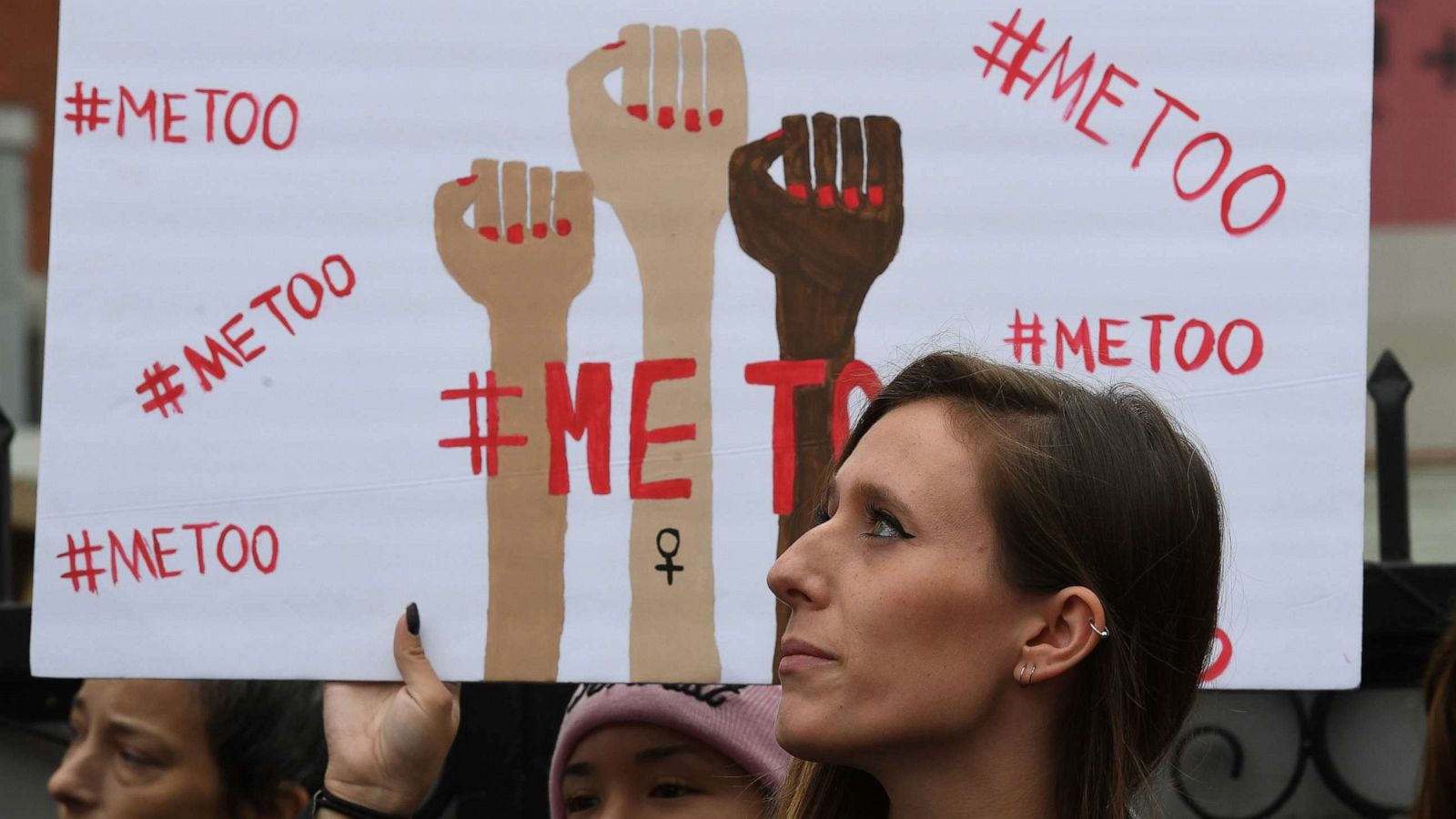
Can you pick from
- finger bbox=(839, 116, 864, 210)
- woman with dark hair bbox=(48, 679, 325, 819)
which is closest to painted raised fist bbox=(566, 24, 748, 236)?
finger bbox=(839, 116, 864, 210)

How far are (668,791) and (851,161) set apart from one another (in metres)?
0.89

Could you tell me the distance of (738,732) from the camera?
242 centimetres

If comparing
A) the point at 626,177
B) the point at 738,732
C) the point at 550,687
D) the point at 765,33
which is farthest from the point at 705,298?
the point at 550,687

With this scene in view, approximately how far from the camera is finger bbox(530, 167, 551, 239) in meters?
2.17

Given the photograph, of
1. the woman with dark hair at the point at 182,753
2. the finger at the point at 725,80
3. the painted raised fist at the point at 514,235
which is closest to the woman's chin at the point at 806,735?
the painted raised fist at the point at 514,235

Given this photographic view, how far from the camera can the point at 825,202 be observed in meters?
2.16

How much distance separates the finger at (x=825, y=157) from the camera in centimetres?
216

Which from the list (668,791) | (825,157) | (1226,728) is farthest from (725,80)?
(1226,728)

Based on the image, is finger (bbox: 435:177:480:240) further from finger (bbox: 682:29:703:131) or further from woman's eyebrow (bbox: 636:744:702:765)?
woman's eyebrow (bbox: 636:744:702:765)

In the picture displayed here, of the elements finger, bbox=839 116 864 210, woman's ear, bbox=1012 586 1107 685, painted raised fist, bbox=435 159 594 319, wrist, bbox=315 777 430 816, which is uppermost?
finger, bbox=839 116 864 210

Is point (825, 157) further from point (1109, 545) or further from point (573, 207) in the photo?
point (1109, 545)

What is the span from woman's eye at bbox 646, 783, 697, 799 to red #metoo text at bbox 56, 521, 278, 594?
62 cm

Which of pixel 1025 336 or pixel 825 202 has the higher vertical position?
pixel 825 202

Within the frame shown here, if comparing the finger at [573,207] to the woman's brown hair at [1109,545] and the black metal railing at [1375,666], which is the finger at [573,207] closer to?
the woman's brown hair at [1109,545]
